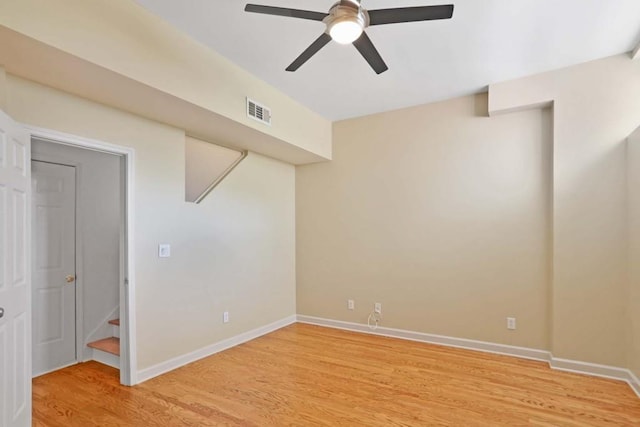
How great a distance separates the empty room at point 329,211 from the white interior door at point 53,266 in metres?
0.02

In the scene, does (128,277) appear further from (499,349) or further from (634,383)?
(634,383)

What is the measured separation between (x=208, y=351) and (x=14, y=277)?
2.01m

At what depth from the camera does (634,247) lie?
8.96 feet

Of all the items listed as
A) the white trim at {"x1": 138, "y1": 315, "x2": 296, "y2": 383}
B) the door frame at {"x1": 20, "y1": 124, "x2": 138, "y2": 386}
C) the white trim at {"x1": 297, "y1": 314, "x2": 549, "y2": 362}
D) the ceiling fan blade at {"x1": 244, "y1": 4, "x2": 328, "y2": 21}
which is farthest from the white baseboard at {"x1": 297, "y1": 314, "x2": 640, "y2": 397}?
the ceiling fan blade at {"x1": 244, "y1": 4, "x2": 328, "y2": 21}

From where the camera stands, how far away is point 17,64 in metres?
2.00

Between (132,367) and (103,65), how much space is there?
2.40 m

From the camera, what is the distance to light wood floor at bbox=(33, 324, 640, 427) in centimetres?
233

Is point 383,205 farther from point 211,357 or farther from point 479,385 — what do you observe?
point 211,357

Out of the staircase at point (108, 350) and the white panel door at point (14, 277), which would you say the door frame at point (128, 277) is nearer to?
the staircase at point (108, 350)

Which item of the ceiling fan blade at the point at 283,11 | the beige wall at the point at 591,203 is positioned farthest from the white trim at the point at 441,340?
the ceiling fan blade at the point at 283,11

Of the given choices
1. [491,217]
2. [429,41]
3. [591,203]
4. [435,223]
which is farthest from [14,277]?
[591,203]

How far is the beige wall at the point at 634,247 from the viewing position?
8.72 feet

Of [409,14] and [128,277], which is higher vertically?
[409,14]

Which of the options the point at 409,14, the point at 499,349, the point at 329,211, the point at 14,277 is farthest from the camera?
the point at 329,211
